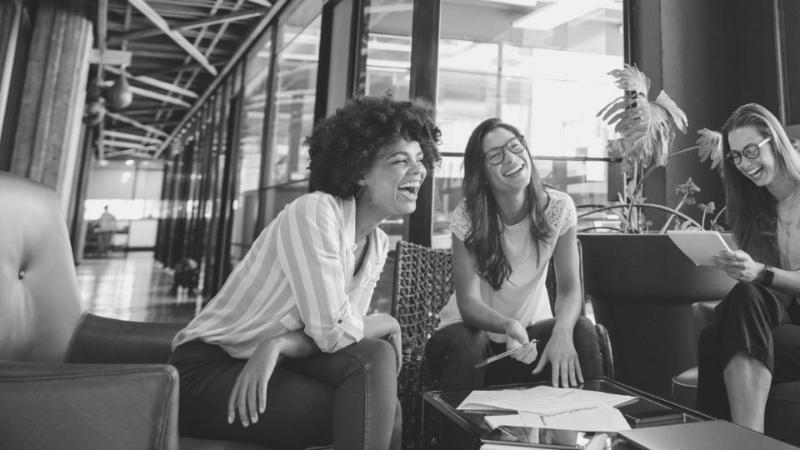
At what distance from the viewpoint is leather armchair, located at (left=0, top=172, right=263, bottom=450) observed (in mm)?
738

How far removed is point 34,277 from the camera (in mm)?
1177

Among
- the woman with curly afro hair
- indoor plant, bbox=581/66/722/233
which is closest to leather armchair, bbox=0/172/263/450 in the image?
the woman with curly afro hair

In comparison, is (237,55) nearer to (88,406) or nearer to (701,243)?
(701,243)

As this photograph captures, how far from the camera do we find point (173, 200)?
12914mm

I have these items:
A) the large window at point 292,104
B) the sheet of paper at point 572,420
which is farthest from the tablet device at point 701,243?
the large window at point 292,104

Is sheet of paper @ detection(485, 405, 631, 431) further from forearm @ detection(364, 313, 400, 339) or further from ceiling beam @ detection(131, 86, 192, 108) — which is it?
ceiling beam @ detection(131, 86, 192, 108)

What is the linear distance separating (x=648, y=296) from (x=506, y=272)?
2.60 feet

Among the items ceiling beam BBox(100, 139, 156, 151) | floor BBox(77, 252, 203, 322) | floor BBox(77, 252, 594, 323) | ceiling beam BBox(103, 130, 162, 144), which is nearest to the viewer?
floor BBox(77, 252, 594, 323)

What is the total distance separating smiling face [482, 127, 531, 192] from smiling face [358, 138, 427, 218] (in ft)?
1.27

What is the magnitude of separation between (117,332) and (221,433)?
1.61 feet

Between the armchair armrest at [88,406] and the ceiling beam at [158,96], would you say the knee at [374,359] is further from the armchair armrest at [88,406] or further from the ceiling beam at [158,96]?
the ceiling beam at [158,96]

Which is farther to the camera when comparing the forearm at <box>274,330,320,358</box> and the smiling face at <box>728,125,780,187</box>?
the smiling face at <box>728,125,780,187</box>

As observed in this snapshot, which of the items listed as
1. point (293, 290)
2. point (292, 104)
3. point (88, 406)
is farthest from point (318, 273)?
point (292, 104)

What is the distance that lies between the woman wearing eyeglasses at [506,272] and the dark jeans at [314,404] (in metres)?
0.38
